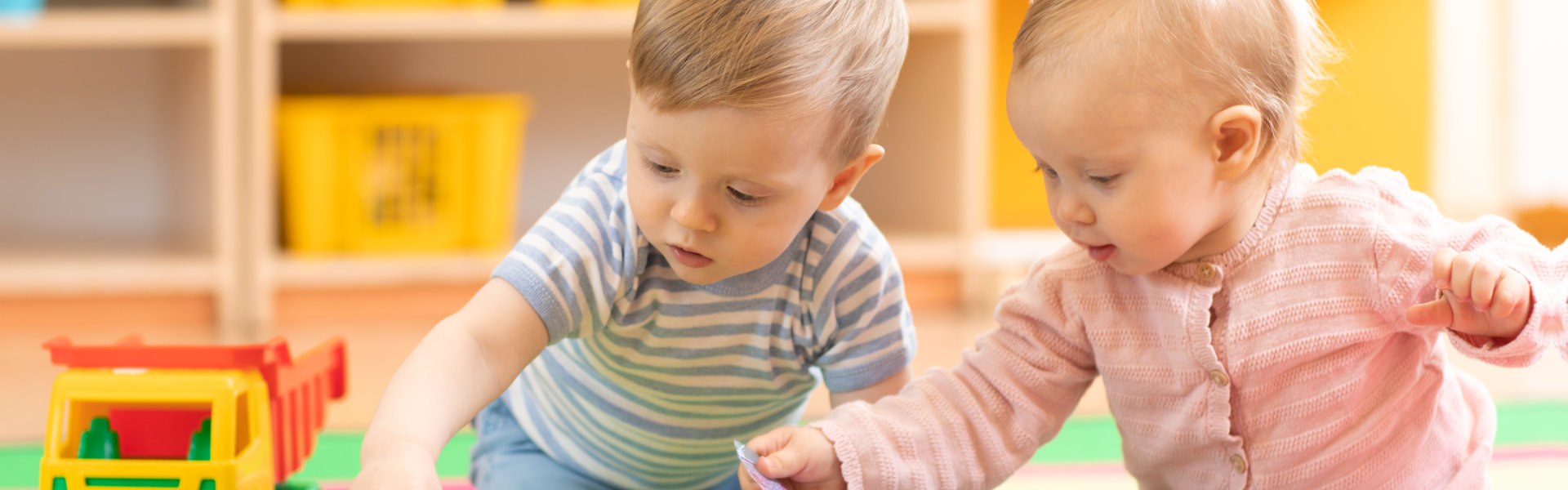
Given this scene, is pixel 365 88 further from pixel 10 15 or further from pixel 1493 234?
pixel 1493 234

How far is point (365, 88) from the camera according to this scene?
6.02 ft

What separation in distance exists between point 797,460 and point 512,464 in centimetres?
26

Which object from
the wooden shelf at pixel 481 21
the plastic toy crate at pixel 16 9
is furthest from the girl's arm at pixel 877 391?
the plastic toy crate at pixel 16 9

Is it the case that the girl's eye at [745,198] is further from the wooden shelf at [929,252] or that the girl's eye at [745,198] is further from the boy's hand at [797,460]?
the wooden shelf at [929,252]

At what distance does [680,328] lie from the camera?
0.80 meters

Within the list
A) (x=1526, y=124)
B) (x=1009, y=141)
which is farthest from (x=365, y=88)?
(x=1526, y=124)

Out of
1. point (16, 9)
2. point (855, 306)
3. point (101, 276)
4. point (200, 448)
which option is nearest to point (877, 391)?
point (855, 306)

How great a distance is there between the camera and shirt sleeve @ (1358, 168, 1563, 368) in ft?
2.24

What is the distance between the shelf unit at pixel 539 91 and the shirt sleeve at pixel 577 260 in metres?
0.93

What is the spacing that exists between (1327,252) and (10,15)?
1500 millimetres

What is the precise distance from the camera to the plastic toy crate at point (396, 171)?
1678 mm

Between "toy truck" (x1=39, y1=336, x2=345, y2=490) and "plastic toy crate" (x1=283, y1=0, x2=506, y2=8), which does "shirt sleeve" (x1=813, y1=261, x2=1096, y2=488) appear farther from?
"plastic toy crate" (x1=283, y1=0, x2=506, y2=8)

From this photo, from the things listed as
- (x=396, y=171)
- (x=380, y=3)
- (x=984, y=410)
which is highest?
(x=380, y=3)

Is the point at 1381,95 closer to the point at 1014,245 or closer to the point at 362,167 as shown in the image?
the point at 1014,245
